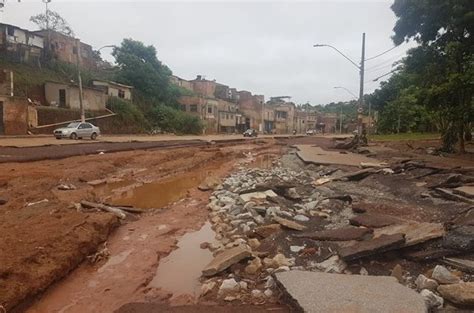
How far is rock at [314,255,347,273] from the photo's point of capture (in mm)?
5171

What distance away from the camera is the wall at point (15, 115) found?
30781mm

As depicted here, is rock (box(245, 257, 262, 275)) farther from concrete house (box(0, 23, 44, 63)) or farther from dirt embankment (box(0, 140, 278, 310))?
concrete house (box(0, 23, 44, 63))

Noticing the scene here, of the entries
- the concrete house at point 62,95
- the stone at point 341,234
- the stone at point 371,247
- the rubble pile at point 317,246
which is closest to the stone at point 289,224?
the rubble pile at point 317,246

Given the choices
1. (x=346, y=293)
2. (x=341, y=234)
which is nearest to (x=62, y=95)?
(x=341, y=234)

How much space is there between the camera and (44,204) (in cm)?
866

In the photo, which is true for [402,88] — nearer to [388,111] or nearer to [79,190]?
[388,111]

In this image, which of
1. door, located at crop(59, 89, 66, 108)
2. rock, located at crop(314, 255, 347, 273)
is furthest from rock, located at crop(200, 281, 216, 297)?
door, located at crop(59, 89, 66, 108)

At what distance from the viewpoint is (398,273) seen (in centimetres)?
480

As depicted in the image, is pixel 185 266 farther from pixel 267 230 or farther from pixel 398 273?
pixel 398 273

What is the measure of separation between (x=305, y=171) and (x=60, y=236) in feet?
37.9

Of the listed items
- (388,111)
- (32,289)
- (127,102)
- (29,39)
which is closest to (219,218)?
(32,289)

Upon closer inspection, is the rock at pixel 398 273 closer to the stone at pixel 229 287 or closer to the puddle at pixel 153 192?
the stone at pixel 229 287

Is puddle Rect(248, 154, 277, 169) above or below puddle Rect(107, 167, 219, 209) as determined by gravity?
above

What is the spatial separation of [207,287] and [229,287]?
1.22 ft
